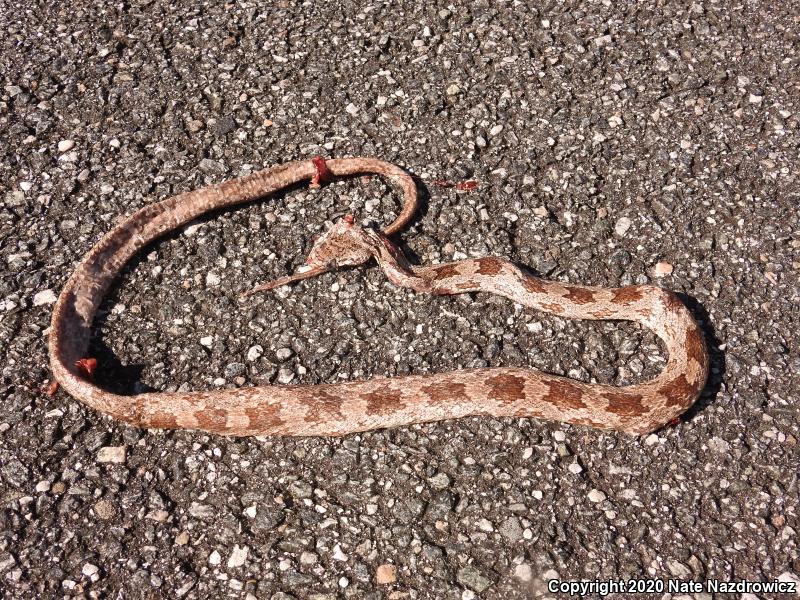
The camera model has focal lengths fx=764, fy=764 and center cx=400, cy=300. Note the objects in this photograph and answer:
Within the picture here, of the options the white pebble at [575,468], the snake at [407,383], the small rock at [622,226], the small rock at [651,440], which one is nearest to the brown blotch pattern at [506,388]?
the snake at [407,383]

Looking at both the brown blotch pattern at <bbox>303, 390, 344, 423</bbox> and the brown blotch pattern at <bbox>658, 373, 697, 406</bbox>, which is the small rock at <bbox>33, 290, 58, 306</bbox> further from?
the brown blotch pattern at <bbox>658, 373, 697, 406</bbox>

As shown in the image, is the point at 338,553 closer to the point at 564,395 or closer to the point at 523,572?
the point at 523,572

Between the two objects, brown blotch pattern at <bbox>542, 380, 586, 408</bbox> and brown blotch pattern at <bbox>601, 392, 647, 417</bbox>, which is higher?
brown blotch pattern at <bbox>542, 380, 586, 408</bbox>

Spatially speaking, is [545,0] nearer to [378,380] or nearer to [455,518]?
[378,380]

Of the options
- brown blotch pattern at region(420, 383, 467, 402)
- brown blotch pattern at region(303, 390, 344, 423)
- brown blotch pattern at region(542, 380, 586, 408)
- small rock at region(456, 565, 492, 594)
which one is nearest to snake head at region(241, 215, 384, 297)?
brown blotch pattern at region(303, 390, 344, 423)

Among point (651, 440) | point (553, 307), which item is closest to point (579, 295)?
point (553, 307)

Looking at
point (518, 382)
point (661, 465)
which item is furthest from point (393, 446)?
point (661, 465)

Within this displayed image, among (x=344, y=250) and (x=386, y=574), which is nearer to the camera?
(x=386, y=574)
